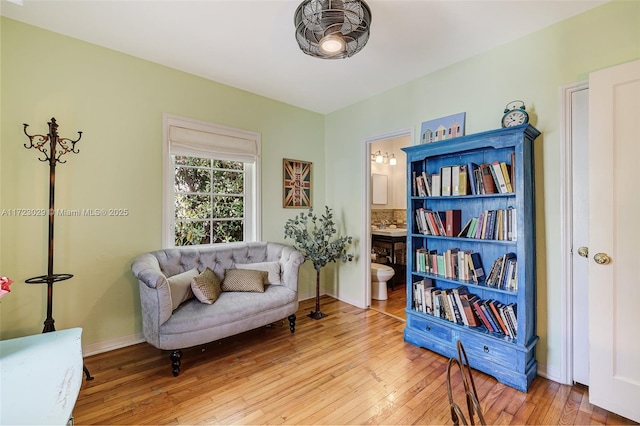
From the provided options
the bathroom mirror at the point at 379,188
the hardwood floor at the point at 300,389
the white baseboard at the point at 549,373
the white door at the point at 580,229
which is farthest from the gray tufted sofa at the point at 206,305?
the bathroom mirror at the point at 379,188

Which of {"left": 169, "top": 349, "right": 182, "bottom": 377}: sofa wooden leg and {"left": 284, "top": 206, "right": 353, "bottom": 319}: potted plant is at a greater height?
{"left": 284, "top": 206, "right": 353, "bottom": 319}: potted plant

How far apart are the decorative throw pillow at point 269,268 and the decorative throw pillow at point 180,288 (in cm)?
59

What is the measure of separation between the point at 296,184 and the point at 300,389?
245cm

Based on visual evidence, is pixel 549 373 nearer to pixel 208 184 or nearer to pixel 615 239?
pixel 615 239

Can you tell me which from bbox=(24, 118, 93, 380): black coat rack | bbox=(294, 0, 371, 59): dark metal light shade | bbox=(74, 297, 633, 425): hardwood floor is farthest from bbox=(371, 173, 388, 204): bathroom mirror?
bbox=(24, 118, 93, 380): black coat rack

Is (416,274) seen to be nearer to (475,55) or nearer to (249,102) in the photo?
(475,55)

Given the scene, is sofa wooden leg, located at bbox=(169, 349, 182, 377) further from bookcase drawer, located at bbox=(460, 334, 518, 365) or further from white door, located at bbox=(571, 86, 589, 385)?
white door, located at bbox=(571, 86, 589, 385)

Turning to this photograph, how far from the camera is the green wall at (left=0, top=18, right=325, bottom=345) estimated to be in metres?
2.13

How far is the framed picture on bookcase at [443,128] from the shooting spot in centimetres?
260

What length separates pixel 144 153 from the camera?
8.83 feet

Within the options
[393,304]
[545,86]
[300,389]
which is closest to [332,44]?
[545,86]

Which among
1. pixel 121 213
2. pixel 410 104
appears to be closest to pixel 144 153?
pixel 121 213

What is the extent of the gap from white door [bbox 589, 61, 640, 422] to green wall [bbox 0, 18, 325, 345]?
10.7 ft

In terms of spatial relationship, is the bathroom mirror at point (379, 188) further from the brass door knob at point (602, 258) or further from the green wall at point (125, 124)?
the brass door knob at point (602, 258)
